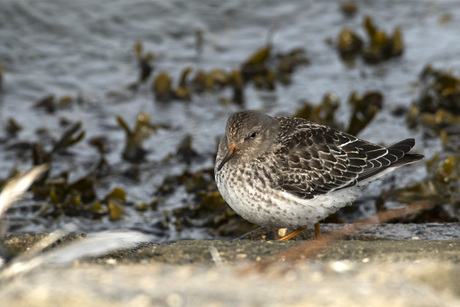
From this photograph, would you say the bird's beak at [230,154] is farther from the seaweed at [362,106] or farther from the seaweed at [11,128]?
the seaweed at [11,128]

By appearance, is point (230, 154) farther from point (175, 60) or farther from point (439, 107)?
point (175, 60)

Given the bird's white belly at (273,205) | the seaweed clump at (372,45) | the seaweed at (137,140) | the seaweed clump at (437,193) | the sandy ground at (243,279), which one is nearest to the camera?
the sandy ground at (243,279)

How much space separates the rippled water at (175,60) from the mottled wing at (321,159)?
1191mm

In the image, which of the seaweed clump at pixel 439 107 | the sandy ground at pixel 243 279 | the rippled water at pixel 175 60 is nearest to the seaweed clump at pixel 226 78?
the rippled water at pixel 175 60

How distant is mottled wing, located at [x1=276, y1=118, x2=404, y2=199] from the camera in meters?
5.28

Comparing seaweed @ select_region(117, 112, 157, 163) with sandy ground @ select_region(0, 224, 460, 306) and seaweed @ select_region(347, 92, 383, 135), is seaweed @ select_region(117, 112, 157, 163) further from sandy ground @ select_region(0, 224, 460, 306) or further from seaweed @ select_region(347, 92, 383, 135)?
sandy ground @ select_region(0, 224, 460, 306)

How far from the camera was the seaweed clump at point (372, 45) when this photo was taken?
10.1 meters

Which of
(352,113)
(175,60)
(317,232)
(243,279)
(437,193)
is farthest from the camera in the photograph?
(175,60)

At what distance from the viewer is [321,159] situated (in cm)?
546

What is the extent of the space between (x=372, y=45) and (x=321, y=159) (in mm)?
5170

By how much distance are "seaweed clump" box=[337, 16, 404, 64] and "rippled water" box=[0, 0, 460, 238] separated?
6.9 inches

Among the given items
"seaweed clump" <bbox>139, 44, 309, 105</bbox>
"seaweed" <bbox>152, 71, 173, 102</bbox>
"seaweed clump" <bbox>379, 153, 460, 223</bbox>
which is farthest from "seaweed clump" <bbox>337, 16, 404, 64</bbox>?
"seaweed clump" <bbox>379, 153, 460, 223</bbox>

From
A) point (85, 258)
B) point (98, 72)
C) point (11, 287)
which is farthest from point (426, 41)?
point (11, 287)

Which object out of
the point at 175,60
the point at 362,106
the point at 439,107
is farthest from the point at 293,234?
the point at 175,60
